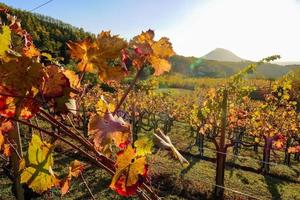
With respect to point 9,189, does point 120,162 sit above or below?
above

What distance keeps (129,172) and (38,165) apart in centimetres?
18

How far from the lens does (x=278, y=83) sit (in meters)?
11.9

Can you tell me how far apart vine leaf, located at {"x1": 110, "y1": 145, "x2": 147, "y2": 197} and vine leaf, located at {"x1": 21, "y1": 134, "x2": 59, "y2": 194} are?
0.14 meters

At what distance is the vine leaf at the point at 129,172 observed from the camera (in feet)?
2.07

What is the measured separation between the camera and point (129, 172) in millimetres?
644

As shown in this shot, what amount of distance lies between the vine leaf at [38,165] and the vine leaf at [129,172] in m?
0.14

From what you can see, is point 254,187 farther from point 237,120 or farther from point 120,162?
point 120,162

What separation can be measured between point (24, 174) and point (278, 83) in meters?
12.1

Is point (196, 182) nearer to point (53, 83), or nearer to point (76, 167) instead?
point (76, 167)

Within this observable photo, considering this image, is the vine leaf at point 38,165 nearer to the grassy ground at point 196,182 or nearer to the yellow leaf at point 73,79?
the yellow leaf at point 73,79

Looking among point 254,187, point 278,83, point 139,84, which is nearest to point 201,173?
point 254,187

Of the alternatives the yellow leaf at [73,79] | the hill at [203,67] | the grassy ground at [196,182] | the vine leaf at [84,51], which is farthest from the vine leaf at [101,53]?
the hill at [203,67]

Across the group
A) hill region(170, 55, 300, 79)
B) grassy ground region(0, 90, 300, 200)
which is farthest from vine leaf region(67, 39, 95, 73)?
hill region(170, 55, 300, 79)

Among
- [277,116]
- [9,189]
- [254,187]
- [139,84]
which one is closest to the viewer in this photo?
[9,189]
